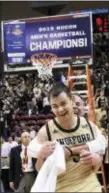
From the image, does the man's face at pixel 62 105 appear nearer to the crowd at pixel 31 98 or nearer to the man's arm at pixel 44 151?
the man's arm at pixel 44 151

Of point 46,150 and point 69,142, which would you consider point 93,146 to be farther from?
point 46,150

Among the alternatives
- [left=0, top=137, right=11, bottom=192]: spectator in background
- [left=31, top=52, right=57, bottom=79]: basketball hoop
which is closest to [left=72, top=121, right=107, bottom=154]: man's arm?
[left=0, top=137, right=11, bottom=192]: spectator in background

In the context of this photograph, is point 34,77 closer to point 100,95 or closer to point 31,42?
point 100,95

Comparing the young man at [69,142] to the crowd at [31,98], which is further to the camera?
the crowd at [31,98]

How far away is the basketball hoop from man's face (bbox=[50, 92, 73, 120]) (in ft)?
22.4

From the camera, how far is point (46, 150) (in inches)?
107

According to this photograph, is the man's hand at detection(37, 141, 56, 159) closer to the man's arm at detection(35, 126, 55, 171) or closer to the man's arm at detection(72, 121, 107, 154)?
the man's arm at detection(35, 126, 55, 171)

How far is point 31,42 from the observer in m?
9.86

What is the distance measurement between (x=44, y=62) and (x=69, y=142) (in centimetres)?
757

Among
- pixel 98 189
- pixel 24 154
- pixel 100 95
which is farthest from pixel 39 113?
pixel 98 189

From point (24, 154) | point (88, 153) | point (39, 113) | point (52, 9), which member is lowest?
point (39, 113)

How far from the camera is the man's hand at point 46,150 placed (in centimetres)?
271

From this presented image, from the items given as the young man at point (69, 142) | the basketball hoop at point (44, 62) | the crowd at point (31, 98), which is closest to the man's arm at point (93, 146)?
the young man at point (69, 142)

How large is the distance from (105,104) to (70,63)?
268 cm
